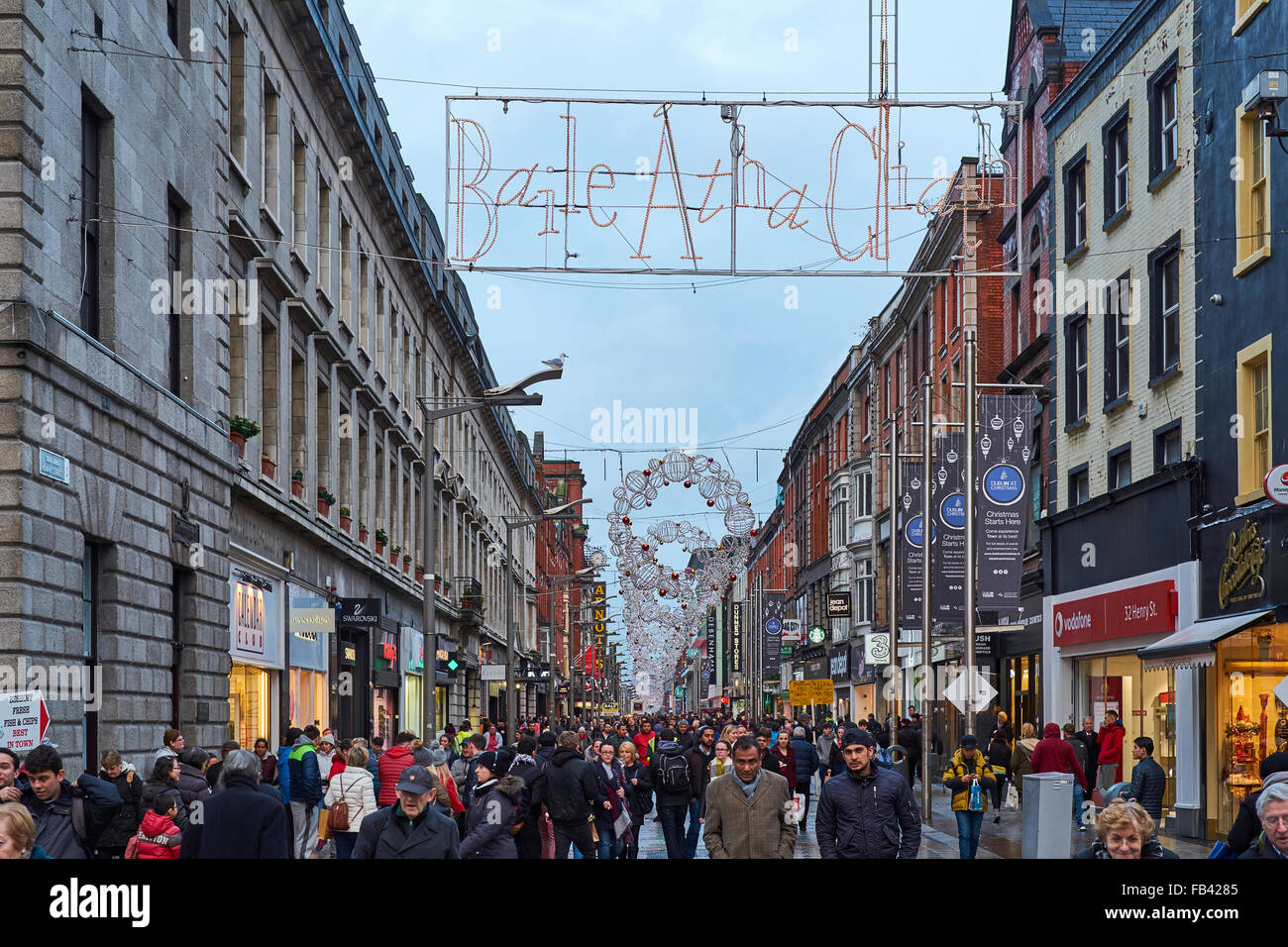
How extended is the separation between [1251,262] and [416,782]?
1833 cm

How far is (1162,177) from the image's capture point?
28094 millimetres

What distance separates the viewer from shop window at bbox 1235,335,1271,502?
24.0m

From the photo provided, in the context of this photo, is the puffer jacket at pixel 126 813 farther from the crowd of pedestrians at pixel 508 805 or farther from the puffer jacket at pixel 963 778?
the puffer jacket at pixel 963 778

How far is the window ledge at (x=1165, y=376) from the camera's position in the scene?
90.1 feet

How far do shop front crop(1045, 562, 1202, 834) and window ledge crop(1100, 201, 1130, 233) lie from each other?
6751mm

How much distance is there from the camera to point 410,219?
47.0m

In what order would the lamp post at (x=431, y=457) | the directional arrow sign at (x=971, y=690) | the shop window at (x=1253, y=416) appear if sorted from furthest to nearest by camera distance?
the lamp post at (x=431, y=457) < the directional arrow sign at (x=971, y=690) < the shop window at (x=1253, y=416)

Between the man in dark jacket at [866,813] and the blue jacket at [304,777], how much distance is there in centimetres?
1063

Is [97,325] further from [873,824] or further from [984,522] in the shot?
[984,522]

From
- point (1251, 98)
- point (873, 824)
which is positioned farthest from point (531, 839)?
point (1251, 98)

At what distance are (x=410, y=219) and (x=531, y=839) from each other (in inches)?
1293

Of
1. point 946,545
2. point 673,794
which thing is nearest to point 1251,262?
point 673,794

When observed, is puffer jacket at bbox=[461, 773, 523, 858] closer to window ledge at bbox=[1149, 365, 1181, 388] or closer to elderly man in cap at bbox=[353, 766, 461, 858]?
elderly man in cap at bbox=[353, 766, 461, 858]

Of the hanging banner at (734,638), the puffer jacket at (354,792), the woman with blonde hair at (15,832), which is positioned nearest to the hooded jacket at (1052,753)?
the puffer jacket at (354,792)
